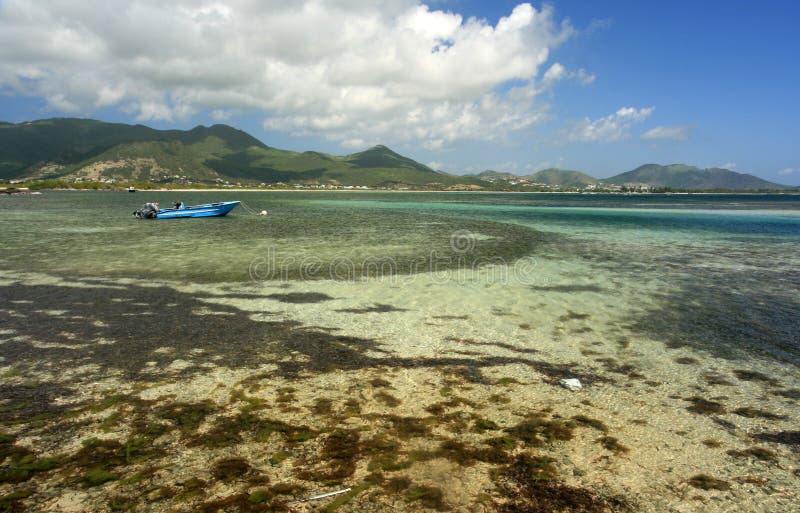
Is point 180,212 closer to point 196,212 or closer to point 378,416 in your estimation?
point 196,212

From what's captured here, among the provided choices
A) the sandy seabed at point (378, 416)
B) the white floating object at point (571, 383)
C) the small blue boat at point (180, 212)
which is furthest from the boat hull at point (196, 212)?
the white floating object at point (571, 383)

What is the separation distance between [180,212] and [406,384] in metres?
52.4

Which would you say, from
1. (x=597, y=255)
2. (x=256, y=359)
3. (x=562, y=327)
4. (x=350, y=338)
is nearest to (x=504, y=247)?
(x=597, y=255)

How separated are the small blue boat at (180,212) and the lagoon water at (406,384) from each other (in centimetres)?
3306

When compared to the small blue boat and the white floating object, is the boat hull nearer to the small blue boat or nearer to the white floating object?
the small blue boat

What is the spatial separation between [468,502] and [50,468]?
5.55 metres

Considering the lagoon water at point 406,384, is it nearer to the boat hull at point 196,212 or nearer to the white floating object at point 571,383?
the white floating object at point 571,383

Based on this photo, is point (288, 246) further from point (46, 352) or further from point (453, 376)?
point (453, 376)

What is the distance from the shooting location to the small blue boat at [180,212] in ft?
168

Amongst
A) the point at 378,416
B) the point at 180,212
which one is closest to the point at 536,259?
the point at 378,416

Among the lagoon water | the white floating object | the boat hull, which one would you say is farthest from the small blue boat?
the white floating object

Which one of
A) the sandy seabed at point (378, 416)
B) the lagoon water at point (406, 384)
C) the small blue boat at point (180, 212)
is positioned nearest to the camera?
the sandy seabed at point (378, 416)

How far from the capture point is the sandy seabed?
5.39 m

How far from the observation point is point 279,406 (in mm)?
7598
